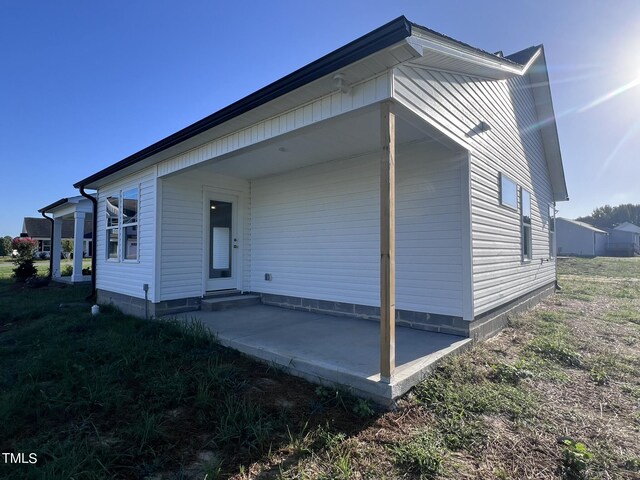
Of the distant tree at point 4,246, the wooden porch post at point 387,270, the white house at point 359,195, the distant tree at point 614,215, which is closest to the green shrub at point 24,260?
the white house at point 359,195

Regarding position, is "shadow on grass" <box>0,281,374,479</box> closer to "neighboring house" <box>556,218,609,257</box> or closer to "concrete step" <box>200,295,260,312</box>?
"concrete step" <box>200,295,260,312</box>

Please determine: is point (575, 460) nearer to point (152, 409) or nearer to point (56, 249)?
point (152, 409)

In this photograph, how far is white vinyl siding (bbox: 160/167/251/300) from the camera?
634 cm

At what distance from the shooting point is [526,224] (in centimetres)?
764

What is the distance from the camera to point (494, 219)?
18.7ft

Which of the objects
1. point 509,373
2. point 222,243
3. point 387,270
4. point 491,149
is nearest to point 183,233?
point 222,243

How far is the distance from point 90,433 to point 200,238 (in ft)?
15.3

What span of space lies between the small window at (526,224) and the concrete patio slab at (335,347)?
4225 millimetres

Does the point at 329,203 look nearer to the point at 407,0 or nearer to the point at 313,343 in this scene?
the point at 313,343

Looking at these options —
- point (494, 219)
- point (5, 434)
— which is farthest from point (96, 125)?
point (494, 219)

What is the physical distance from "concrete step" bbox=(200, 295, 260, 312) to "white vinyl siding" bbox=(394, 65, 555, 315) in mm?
4565

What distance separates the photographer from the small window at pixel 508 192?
618cm

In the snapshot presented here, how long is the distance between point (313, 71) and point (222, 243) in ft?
16.4

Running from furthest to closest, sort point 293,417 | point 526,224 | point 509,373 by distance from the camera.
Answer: point 526,224
point 509,373
point 293,417
